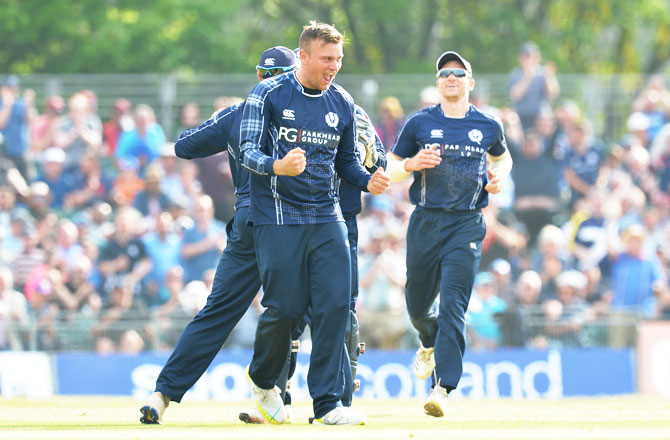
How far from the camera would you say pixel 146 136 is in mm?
20562

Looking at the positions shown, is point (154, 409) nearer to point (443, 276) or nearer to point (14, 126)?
point (443, 276)

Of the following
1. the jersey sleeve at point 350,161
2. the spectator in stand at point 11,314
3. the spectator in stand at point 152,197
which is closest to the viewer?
the jersey sleeve at point 350,161

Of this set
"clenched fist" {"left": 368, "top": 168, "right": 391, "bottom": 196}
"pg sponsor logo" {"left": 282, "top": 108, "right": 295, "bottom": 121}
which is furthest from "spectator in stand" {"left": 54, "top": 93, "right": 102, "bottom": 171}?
"clenched fist" {"left": 368, "top": 168, "right": 391, "bottom": 196}

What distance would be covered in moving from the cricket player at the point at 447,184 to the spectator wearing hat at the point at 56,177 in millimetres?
10048

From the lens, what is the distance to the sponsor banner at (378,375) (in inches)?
650

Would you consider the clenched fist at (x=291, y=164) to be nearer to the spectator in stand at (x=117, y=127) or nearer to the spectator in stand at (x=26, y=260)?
the spectator in stand at (x=26, y=260)

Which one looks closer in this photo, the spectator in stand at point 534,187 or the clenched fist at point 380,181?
the clenched fist at point 380,181

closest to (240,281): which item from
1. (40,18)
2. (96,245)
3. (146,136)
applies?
(96,245)

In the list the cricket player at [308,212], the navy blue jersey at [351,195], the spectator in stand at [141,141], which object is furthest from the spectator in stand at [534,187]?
the cricket player at [308,212]

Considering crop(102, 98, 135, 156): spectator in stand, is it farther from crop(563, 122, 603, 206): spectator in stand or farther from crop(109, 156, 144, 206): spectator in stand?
crop(563, 122, 603, 206): spectator in stand

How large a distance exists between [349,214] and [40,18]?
2068 cm

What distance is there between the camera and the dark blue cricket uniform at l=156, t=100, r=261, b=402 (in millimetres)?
9289

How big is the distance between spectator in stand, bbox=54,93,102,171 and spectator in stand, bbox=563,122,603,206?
7.33 m

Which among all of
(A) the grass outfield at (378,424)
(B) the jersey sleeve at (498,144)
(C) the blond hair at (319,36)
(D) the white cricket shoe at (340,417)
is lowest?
(A) the grass outfield at (378,424)
